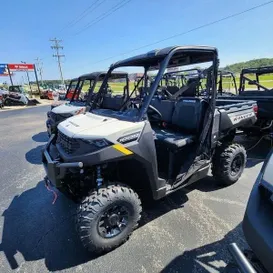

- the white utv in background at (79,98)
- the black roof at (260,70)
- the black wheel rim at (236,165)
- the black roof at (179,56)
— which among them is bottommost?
the black wheel rim at (236,165)

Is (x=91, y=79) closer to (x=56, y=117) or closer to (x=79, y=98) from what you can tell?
(x=79, y=98)

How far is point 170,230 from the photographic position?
2580 millimetres

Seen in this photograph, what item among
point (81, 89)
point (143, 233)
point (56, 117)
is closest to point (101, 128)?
point (143, 233)

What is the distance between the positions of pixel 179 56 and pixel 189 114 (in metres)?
0.82

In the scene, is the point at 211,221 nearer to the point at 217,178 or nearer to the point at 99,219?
the point at 217,178

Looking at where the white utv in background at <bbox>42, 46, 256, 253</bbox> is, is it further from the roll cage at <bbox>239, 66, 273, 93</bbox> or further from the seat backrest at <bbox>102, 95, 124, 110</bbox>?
the roll cage at <bbox>239, 66, 273, 93</bbox>

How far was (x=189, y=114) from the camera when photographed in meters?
3.20

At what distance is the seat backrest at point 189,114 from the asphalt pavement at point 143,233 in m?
1.01

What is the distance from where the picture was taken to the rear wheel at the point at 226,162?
11.0 ft

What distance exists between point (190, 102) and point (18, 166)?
3821 mm

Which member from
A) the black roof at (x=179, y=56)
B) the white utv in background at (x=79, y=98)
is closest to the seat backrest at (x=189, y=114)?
the black roof at (x=179, y=56)

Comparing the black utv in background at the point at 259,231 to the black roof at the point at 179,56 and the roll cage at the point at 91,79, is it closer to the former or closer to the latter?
the black roof at the point at 179,56

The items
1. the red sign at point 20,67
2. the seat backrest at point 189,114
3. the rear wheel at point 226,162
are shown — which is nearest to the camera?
the seat backrest at point 189,114

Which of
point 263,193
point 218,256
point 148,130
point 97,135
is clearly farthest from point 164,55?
point 218,256
